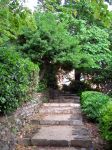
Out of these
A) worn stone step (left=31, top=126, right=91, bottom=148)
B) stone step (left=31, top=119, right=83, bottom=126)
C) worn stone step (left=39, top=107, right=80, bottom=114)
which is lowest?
worn stone step (left=31, top=126, right=91, bottom=148)

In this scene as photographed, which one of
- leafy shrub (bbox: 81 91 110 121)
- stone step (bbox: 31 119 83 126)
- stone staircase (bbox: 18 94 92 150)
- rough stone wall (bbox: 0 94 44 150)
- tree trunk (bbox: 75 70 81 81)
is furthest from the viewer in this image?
tree trunk (bbox: 75 70 81 81)

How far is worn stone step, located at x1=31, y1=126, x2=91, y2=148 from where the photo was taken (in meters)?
7.19

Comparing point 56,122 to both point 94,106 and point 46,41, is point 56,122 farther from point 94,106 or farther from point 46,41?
point 46,41

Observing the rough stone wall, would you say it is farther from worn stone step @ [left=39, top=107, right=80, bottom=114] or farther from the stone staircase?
worn stone step @ [left=39, top=107, right=80, bottom=114]

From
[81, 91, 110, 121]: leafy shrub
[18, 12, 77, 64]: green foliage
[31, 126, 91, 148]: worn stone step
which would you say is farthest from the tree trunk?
[31, 126, 91, 148]: worn stone step

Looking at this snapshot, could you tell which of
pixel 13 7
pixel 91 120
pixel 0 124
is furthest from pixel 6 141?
pixel 91 120

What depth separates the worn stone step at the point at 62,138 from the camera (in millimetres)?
7191

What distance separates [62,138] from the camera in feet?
24.3

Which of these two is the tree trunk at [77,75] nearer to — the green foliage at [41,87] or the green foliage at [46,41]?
the green foliage at [41,87]

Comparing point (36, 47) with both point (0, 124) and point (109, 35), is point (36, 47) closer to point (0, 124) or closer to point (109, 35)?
point (109, 35)

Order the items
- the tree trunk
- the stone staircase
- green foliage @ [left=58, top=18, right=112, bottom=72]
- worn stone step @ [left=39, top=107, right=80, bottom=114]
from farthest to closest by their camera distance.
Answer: the tree trunk → green foliage @ [left=58, top=18, right=112, bottom=72] → worn stone step @ [left=39, top=107, right=80, bottom=114] → the stone staircase

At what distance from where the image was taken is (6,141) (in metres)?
6.25

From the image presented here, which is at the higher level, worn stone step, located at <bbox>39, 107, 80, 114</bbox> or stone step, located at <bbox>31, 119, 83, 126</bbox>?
worn stone step, located at <bbox>39, 107, 80, 114</bbox>

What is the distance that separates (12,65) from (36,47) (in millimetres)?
7155
